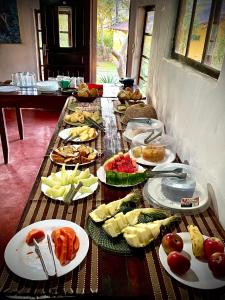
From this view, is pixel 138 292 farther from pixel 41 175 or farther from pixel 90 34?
pixel 90 34

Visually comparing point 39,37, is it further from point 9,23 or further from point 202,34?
point 202,34

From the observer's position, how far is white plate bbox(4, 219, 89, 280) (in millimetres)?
642

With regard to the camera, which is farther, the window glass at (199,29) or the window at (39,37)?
the window at (39,37)

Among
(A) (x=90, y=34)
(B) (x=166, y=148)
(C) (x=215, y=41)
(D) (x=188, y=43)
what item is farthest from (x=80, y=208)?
(A) (x=90, y=34)

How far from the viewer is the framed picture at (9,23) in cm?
404

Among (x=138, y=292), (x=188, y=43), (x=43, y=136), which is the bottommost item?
(x=43, y=136)

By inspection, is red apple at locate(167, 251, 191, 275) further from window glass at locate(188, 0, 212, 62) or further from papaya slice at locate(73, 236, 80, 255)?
window glass at locate(188, 0, 212, 62)

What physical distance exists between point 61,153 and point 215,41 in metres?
0.91

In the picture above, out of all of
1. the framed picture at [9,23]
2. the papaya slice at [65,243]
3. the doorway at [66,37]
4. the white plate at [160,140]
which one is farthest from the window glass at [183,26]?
the framed picture at [9,23]

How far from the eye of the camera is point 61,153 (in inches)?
48.4

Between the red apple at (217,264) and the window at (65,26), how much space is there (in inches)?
155

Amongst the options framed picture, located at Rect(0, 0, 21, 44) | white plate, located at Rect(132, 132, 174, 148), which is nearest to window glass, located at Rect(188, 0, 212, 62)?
white plate, located at Rect(132, 132, 174, 148)

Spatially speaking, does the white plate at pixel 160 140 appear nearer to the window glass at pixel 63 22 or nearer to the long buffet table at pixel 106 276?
the long buffet table at pixel 106 276

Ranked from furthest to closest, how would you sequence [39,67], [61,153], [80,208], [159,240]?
1. [39,67]
2. [61,153]
3. [80,208]
4. [159,240]
